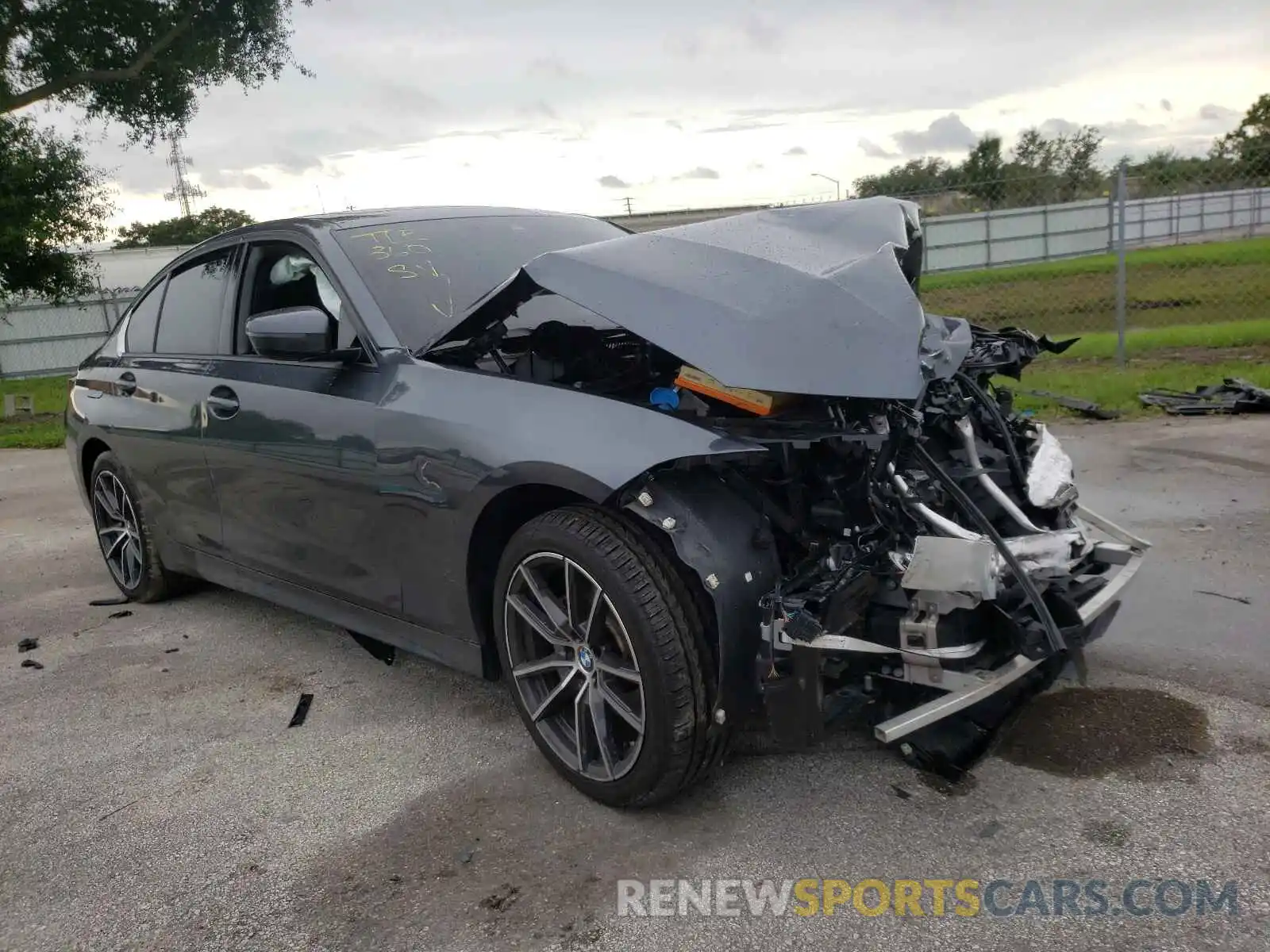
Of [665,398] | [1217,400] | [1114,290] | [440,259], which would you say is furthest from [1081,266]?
[665,398]

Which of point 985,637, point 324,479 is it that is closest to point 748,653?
point 985,637

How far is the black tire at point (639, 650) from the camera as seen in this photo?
2.73 m

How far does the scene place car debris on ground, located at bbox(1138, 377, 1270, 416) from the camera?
748 centimetres

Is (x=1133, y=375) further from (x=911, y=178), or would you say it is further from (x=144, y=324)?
(x=911, y=178)

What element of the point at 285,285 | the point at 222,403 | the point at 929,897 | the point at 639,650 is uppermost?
the point at 285,285

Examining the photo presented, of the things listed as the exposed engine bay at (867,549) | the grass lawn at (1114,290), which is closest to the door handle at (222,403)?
the exposed engine bay at (867,549)

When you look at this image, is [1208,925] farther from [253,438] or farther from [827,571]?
[253,438]

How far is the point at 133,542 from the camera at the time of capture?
17.5 feet

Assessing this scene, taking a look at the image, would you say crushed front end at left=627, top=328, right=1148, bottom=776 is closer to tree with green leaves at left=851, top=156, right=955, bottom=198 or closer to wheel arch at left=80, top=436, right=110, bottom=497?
wheel arch at left=80, top=436, right=110, bottom=497

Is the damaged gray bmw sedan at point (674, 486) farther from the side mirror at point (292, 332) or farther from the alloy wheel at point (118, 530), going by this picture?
the alloy wheel at point (118, 530)

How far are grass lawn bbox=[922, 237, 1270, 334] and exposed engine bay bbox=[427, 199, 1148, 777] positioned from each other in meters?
10.2

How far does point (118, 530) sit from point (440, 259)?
8.92 ft

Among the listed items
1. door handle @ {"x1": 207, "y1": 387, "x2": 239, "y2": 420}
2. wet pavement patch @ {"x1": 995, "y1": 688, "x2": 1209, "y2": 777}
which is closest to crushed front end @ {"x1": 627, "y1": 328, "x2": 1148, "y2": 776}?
wet pavement patch @ {"x1": 995, "y1": 688, "x2": 1209, "y2": 777}

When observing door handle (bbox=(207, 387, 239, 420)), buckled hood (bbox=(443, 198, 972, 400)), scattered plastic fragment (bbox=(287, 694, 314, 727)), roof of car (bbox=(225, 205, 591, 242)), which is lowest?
scattered plastic fragment (bbox=(287, 694, 314, 727))
